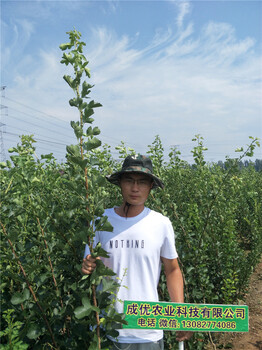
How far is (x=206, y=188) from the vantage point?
3.60 metres

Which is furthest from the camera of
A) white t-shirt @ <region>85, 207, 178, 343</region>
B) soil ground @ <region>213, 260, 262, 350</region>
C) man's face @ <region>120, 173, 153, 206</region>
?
soil ground @ <region>213, 260, 262, 350</region>

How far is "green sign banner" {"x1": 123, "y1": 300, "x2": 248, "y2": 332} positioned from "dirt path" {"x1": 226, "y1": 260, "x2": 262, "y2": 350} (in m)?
2.26

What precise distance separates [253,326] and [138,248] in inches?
118

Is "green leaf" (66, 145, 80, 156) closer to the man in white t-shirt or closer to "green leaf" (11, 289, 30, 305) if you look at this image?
Result: the man in white t-shirt

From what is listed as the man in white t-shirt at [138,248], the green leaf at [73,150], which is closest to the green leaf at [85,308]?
the man in white t-shirt at [138,248]

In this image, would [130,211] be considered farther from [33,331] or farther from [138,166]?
[33,331]

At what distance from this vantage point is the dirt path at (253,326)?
3.55 meters

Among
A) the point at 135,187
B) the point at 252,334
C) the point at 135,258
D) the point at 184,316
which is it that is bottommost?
the point at 252,334

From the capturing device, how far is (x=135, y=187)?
6.22 ft

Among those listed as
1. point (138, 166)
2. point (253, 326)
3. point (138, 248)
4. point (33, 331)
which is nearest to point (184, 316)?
point (138, 248)

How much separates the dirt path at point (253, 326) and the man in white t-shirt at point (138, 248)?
215 centimetres

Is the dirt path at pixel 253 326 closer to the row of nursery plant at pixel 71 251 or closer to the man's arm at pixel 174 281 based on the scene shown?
the row of nursery plant at pixel 71 251

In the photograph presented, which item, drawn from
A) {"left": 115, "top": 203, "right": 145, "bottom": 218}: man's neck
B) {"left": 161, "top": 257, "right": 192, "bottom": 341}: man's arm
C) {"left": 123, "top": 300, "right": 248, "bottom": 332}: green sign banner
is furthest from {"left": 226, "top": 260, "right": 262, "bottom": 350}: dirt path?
{"left": 115, "top": 203, "right": 145, "bottom": 218}: man's neck

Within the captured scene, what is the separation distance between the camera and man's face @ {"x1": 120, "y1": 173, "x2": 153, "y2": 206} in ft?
6.22
